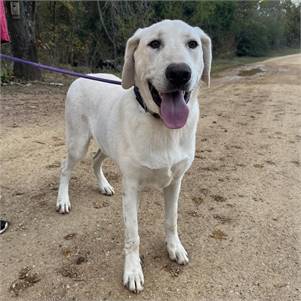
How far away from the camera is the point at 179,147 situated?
8.89 feet

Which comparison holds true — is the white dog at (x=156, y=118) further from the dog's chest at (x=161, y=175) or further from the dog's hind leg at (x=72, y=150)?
the dog's hind leg at (x=72, y=150)

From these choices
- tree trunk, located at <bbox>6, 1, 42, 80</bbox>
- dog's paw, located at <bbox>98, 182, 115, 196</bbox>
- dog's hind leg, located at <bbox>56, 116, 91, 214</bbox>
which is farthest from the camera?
tree trunk, located at <bbox>6, 1, 42, 80</bbox>

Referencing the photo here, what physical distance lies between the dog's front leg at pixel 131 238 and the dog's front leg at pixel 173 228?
0.30 m

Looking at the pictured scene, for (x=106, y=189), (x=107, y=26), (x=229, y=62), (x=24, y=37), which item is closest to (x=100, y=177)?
(x=106, y=189)

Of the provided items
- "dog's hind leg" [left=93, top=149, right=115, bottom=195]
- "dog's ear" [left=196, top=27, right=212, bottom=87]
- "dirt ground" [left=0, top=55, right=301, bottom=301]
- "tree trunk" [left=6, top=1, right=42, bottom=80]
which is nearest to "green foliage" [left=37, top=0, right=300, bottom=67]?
"tree trunk" [left=6, top=1, right=42, bottom=80]

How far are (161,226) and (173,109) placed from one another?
54.3 inches

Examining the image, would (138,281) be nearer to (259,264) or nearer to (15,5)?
(259,264)

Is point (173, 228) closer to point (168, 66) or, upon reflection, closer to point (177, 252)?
point (177, 252)

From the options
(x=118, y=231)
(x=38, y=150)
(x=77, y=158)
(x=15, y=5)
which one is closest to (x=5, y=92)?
(x=15, y=5)

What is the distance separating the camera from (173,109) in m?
2.45

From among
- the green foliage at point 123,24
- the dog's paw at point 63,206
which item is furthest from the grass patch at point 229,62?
the dog's paw at point 63,206

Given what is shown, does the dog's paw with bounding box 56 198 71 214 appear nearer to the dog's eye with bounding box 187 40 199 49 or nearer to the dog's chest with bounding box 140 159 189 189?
the dog's chest with bounding box 140 159 189 189

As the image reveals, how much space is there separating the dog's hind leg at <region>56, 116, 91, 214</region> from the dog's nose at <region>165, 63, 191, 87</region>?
4.90ft

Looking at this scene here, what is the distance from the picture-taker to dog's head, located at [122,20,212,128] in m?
2.31
